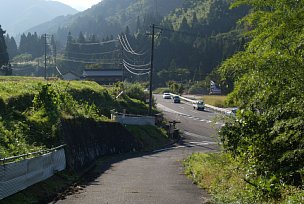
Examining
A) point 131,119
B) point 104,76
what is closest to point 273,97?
point 131,119

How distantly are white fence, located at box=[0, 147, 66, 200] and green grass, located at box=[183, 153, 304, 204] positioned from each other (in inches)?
224

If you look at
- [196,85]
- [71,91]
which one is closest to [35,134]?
[71,91]

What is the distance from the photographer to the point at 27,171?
1402 cm

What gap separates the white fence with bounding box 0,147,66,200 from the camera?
12246 millimetres

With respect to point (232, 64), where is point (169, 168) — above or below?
below

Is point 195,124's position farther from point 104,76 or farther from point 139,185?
point 104,76

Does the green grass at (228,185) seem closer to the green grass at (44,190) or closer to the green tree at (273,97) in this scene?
the green tree at (273,97)

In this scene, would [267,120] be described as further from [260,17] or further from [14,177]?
[14,177]

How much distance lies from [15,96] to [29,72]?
→ 515 ft

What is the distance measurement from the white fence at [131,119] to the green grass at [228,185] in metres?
17.0

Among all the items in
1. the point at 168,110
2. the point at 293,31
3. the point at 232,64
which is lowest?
the point at 168,110

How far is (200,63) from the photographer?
470ft

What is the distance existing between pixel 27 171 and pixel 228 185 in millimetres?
6309

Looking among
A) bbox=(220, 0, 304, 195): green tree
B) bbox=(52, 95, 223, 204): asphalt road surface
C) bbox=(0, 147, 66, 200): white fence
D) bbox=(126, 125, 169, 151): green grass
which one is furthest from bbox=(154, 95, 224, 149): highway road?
bbox=(220, 0, 304, 195): green tree
